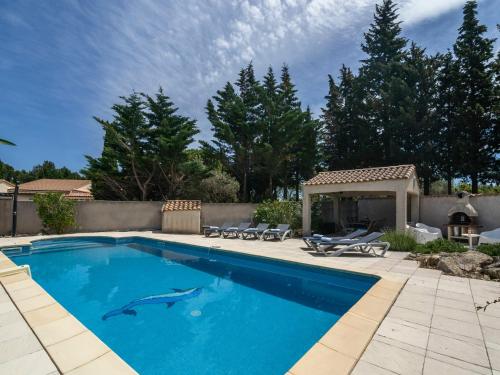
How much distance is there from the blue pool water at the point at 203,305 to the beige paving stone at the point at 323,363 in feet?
2.56

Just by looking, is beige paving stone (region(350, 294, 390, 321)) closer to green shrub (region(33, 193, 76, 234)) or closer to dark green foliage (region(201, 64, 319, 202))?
green shrub (region(33, 193, 76, 234))

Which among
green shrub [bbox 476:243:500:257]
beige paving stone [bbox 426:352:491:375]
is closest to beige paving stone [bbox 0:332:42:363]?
beige paving stone [bbox 426:352:491:375]

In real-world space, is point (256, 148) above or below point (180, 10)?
below

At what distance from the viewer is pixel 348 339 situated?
3.06 meters

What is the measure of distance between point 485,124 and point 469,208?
10543 millimetres

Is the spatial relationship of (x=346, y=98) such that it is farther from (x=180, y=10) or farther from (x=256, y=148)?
(x=180, y=10)

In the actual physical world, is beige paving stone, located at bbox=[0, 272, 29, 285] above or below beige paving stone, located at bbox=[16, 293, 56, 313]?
below

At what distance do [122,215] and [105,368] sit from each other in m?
15.1

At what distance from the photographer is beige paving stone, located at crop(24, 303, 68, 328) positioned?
345 cm

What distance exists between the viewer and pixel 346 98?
26688mm

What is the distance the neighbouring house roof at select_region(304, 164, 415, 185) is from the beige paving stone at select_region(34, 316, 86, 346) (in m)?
11.1

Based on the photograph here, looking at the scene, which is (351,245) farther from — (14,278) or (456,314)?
(14,278)

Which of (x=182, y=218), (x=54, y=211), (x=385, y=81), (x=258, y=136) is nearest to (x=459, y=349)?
(x=182, y=218)

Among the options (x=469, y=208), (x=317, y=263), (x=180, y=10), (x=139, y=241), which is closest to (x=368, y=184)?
(x=469, y=208)
